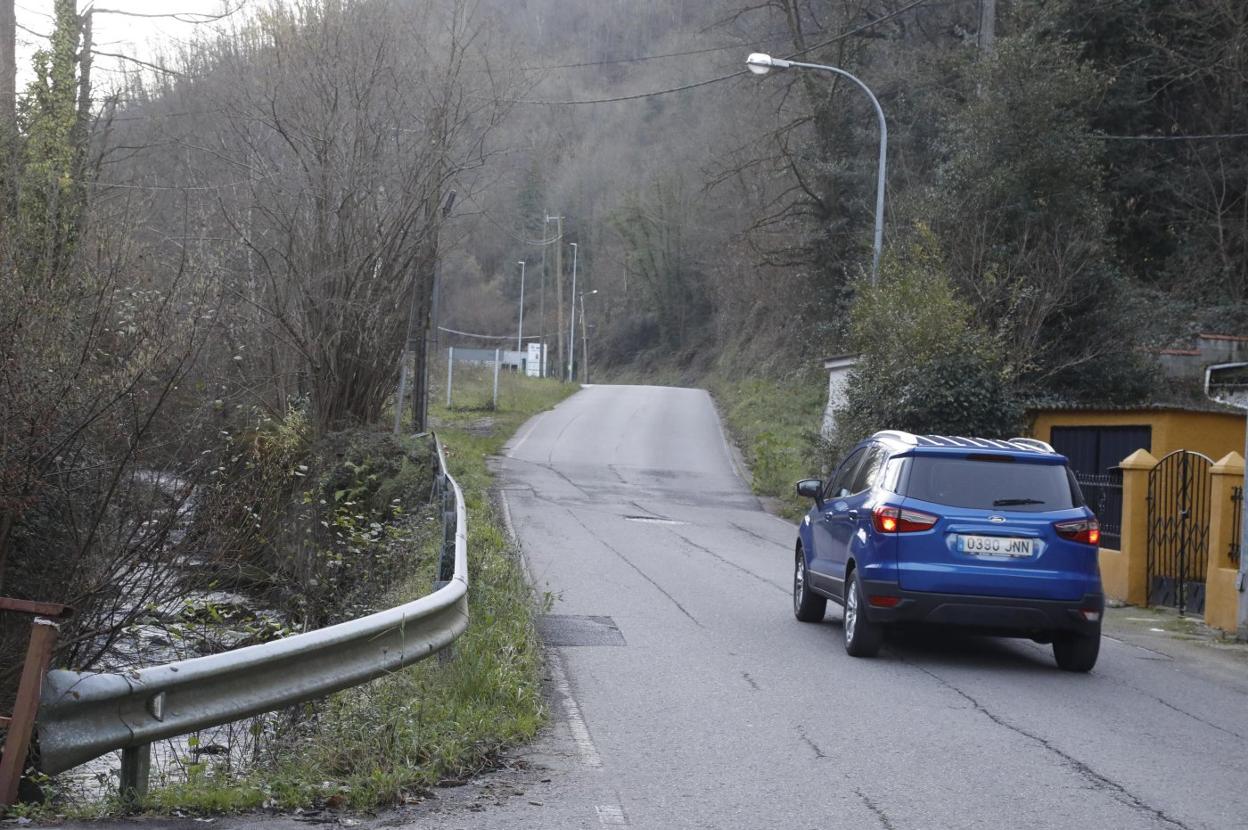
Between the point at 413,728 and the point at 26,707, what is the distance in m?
2.14

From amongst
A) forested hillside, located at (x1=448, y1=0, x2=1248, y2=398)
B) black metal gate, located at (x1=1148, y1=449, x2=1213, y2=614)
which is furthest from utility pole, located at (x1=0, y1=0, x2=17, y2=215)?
black metal gate, located at (x1=1148, y1=449, x2=1213, y2=614)

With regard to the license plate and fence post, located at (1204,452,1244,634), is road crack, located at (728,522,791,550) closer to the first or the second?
fence post, located at (1204,452,1244,634)

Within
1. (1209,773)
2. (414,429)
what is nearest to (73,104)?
(1209,773)

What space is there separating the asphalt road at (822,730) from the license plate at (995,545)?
0.94 meters

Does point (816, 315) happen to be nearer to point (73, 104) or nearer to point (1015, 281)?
point (1015, 281)

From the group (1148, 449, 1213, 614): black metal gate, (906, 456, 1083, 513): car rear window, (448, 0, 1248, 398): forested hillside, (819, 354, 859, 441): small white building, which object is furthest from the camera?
(819, 354, 859, 441): small white building

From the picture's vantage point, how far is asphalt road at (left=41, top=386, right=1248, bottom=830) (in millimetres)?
6098

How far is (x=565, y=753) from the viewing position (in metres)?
7.12

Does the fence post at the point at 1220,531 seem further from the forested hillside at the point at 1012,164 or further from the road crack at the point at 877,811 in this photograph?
the road crack at the point at 877,811

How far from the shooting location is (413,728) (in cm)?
671

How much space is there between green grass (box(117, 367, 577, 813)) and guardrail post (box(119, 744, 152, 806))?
2.4 inches

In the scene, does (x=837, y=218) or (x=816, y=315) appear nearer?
(x=837, y=218)

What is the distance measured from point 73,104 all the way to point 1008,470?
27.2ft

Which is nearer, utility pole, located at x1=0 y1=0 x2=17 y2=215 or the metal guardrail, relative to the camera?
the metal guardrail
